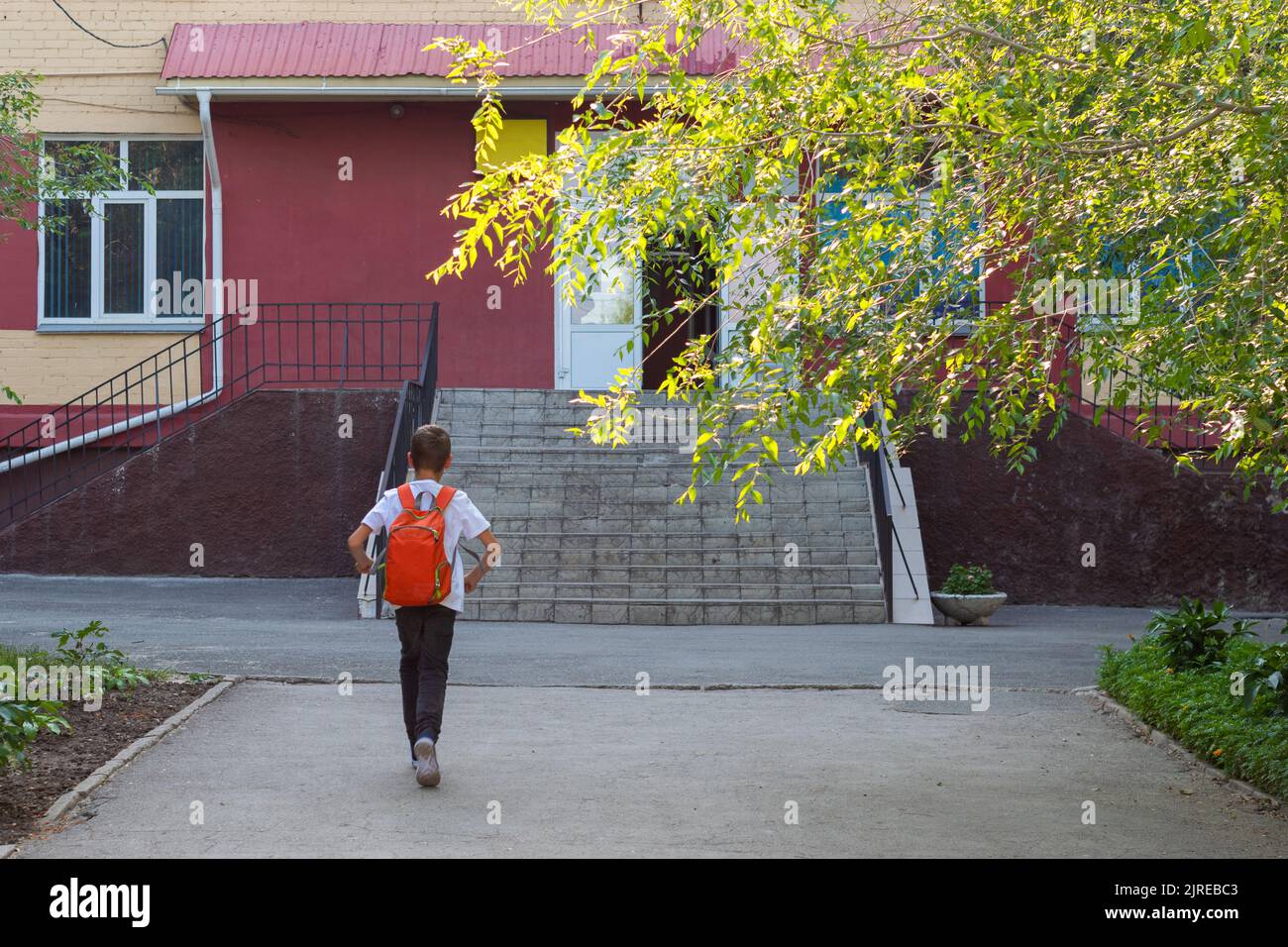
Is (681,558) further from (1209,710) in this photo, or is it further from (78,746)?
(78,746)

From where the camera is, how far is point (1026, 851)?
17.0 ft

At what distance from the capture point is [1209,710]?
711 cm

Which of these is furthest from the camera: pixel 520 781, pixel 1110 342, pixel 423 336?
pixel 423 336

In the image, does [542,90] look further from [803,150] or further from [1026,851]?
[1026,851]

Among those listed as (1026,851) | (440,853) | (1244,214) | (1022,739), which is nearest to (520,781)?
(440,853)

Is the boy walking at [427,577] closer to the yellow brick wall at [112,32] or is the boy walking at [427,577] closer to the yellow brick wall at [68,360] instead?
the yellow brick wall at [68,360]

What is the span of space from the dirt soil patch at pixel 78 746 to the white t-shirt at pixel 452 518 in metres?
1.60

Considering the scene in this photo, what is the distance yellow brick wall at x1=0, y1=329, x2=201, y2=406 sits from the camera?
17.0 m

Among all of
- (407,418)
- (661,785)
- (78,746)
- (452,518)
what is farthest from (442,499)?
(407,418)

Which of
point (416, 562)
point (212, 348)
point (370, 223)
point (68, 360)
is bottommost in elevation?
point (416, 562)

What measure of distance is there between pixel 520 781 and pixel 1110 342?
Answer: 2.95m

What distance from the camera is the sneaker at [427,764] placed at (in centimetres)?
593

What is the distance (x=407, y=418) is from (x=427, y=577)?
8501 mm

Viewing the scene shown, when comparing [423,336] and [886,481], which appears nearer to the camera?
[886,481]
